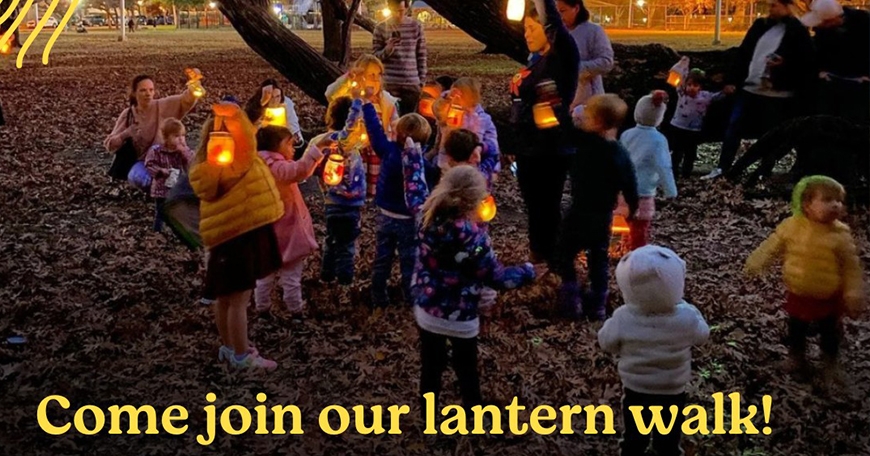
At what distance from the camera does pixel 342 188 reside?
21.0 feet

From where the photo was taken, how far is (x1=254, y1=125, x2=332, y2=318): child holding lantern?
18.1 feet

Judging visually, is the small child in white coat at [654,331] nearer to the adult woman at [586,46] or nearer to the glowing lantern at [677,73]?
the adult woman at [586,46]

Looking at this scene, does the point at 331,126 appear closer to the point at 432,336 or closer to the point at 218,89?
the point at 432,336

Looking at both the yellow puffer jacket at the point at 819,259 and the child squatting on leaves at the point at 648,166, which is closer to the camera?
the yellow puffer jacket at the point at 819,259

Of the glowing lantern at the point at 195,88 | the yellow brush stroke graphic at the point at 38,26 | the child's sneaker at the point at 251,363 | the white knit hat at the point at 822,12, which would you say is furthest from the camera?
the white knit hat at the point at 822,12

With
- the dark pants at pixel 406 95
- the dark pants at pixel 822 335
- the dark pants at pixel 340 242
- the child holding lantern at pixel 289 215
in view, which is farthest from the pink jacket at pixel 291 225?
the dark pants at pixel 406 95

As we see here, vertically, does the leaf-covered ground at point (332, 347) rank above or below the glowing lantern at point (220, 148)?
below

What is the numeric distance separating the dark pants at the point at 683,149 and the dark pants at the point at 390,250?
5.68 metres

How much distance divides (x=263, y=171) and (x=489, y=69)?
71.6 feet

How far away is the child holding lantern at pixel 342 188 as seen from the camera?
20.1 ft

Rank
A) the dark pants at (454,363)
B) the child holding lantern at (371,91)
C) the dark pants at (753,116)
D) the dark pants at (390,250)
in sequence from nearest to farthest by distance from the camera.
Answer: the dark pants at (454,363) → the dark pants at (390,250) → the child holding lantern at (371,91) → the dark pants at (753,116)

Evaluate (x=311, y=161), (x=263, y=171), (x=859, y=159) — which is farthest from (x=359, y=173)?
(x=859, y=159)

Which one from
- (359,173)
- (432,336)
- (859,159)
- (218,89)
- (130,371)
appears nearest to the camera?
(432,336)

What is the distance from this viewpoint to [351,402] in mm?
4906
